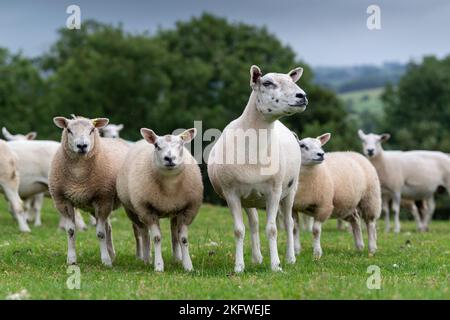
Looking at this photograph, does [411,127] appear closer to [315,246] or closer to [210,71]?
[210,71]

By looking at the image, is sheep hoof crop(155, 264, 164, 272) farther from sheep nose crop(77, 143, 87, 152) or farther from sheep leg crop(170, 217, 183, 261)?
sheep nose crop(77, 143, 87, 152)

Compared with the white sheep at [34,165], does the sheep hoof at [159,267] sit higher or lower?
lower

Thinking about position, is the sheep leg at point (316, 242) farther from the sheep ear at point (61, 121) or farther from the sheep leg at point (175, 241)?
the sheep ear at point (61, 121)

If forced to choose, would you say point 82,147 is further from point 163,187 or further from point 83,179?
point 163,187

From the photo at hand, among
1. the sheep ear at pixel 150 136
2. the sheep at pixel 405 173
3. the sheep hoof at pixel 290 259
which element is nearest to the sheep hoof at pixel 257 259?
the sheep hoof at pixel 290 259

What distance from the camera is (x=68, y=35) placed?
292 ft

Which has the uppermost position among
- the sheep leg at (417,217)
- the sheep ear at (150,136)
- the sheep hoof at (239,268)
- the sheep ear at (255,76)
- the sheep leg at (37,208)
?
the sheep ear at (255,76)

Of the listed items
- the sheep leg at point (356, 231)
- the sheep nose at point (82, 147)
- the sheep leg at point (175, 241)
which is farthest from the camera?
the sheep leg at point (356, 231)

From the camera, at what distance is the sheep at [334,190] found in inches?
558

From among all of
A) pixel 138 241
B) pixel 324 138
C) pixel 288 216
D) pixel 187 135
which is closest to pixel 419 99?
pixel 324 138

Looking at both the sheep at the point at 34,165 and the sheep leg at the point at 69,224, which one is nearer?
the sheep leg at the point at 69,224

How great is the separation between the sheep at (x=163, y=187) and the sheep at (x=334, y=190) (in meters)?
2.55

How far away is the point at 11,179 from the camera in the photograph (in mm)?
18641

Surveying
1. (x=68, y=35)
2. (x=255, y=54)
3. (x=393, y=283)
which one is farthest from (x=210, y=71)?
(x=393, y=283)
